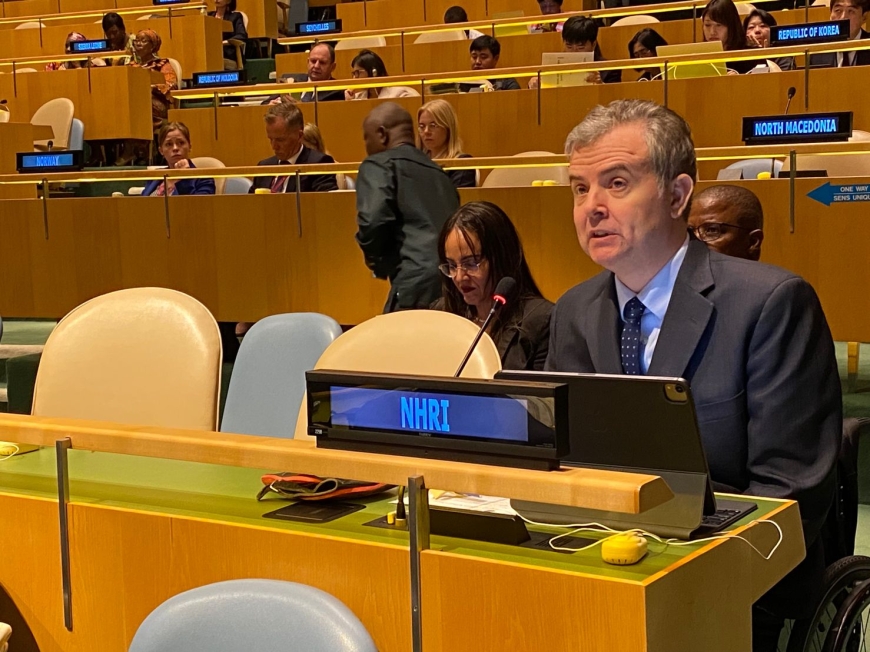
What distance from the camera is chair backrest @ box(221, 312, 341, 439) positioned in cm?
280

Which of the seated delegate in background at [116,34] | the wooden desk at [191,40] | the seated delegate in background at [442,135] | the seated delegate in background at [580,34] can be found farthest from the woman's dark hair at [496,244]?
the wooden desk at [191,40]

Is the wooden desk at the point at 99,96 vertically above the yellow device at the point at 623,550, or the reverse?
the wooden desk at the point at 99,96

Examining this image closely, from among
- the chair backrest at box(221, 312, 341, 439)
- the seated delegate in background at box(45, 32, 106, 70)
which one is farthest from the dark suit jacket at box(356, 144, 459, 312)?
the seated delegate in background at box(45, 32, 106, 70)

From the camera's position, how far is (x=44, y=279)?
5273 mm

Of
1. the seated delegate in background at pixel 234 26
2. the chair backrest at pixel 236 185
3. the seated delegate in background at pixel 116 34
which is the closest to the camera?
the chair backrest at pixel 236 185

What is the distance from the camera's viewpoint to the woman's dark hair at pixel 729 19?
600 centimetres

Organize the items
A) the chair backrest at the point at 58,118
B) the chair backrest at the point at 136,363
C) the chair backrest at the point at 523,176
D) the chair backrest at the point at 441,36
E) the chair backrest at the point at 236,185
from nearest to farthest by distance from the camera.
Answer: the chair backrest at the point at 136,363 → the chair backrest at the point at 523,176 → the chair backrest at the point at 236,185 → the chair backrest at the point at 58,118 → the chair backrest at the point at 441,36

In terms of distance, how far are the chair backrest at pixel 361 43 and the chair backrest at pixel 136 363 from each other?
21.5ft

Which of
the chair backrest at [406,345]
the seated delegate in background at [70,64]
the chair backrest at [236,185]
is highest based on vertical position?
the seated delegate in background at [70,64]

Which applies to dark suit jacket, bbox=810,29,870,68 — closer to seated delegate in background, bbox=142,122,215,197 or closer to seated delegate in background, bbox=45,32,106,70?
seated delegate in background, bbox=142,122,215,197

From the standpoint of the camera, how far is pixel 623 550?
1.25m

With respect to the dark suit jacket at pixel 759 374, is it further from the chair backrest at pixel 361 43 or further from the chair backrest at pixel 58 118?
the chair backrest at pixel 361 43

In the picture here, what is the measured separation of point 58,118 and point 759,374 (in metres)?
6.88

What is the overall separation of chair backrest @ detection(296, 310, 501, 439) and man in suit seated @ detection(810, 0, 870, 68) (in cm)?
413
